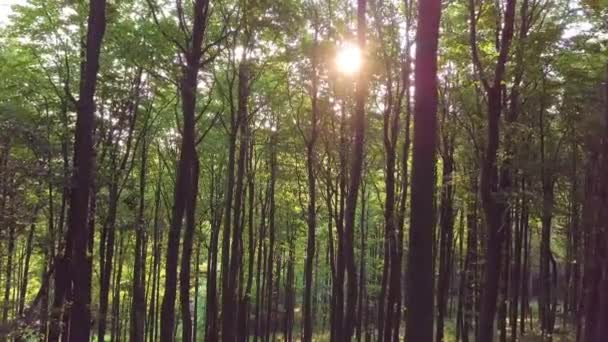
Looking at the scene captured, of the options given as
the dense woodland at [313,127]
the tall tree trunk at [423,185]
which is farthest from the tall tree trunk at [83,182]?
the tall tree trunk at [423,185]

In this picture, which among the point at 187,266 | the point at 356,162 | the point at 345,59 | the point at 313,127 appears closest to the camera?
the point at 187,266

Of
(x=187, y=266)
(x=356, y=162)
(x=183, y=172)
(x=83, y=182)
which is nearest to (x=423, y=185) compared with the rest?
(x=83, y=182)

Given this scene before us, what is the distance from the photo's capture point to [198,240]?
2955 centimetres

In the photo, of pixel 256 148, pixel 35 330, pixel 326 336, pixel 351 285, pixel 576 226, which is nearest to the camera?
pixel 35 330

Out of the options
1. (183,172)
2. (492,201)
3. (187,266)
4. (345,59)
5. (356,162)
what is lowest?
(187,266)

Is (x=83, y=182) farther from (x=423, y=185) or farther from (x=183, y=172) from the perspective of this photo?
(x=423, y=185)

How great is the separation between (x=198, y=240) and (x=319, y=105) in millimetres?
11354

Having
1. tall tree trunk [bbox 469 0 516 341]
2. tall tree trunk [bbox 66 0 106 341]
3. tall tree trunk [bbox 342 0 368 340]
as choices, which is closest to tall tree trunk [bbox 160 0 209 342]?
tall tree trunk [bbox 66 0 106 341]

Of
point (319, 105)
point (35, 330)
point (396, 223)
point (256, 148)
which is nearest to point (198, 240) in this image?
point (256, 148)

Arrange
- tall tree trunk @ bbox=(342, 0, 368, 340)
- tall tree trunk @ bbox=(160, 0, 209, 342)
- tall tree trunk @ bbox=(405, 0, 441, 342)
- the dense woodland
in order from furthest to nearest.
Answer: tall tree trunk @ bbox=(342, 0, 368, 340)
tall tree trunk @ bbox=(160, 0, 209, 342)
the dense woodland
tall tree trunk @ bbox=(405, 0, 441, 342)

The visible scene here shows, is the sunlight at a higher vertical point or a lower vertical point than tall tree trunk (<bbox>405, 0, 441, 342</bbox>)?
higher

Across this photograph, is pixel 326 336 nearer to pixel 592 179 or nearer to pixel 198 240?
pixel 198 240

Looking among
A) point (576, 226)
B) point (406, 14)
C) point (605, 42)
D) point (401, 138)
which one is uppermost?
point (406, 14)

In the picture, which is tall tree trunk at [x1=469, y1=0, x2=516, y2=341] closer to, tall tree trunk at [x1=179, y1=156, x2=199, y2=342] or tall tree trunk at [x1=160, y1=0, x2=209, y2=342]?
tall tree trunk at [x1=160, y1=0, x2=209, y2=342]
